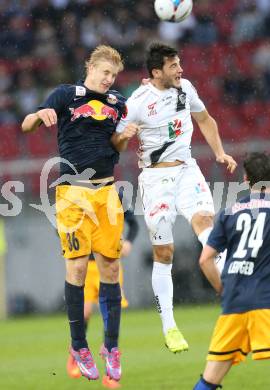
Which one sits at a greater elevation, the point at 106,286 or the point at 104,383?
the point at 106,286

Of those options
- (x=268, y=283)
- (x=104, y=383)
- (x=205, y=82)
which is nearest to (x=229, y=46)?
(x=205, y=82)

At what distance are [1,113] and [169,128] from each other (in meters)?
10.4

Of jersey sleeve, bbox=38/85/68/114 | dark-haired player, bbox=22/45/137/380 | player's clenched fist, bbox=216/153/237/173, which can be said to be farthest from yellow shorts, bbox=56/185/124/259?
player's clenched fist, bbox=216/153/237/173

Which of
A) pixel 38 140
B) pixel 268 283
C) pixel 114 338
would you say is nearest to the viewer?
pixel 268 283

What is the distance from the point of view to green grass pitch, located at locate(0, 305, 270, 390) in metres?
8.19

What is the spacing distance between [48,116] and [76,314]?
161cm

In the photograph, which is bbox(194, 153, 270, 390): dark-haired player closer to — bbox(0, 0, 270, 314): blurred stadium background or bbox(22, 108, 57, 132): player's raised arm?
bbox(22, 108, 57, 132): player's raised arm

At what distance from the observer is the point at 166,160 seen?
822cm

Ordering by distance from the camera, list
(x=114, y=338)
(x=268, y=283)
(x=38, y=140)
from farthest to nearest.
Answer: (x=38, y=140) < (x=114, y=338) < (x=268, y=283)

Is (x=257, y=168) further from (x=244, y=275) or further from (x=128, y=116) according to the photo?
(x=128, y=116)

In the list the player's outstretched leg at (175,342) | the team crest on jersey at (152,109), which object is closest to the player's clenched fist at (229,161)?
the team crest on jersey at (152,109)

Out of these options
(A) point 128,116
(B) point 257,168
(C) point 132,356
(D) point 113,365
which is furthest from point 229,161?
(C) point 132,356

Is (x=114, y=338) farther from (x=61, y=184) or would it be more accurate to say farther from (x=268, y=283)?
(x=268, y=283)

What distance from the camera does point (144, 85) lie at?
325 inches
